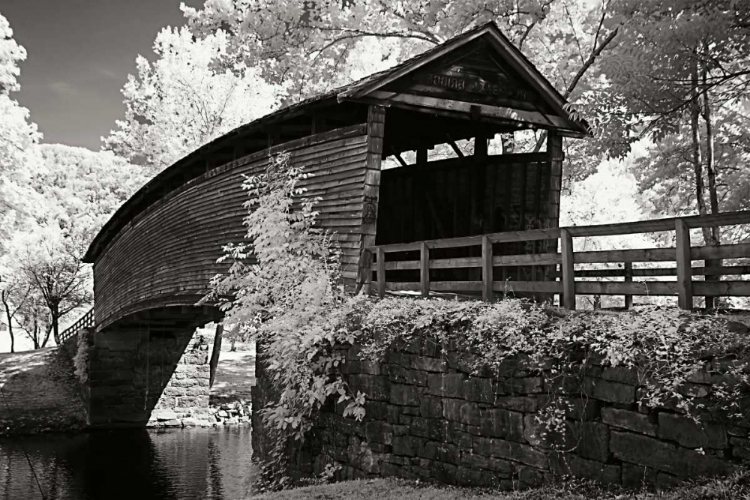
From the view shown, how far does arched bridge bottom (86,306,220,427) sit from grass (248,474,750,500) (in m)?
15.5

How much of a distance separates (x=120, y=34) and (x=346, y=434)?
4827cm

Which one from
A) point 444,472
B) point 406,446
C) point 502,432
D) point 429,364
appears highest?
point 429,364

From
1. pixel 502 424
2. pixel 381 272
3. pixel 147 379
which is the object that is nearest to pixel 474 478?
pixel 502 424

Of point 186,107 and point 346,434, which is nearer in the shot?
point 346,434

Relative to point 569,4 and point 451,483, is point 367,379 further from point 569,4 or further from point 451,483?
point 569,4

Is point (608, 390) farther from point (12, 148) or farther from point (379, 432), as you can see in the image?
point (12, 148)

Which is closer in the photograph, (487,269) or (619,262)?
(619,262)

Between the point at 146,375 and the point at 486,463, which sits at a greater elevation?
the point at 486,463

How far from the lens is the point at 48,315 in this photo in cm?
3203

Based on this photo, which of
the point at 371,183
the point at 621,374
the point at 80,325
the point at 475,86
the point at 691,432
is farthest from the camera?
the point at 80,325

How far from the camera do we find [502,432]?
23.2 feet

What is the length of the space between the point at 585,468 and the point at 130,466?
47.1 feet

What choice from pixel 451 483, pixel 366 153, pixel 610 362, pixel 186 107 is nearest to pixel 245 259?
pixel 366 153

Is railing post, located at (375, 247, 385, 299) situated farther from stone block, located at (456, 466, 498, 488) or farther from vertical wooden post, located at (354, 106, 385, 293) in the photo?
stone block, located at (456, 466, 498, 488)
